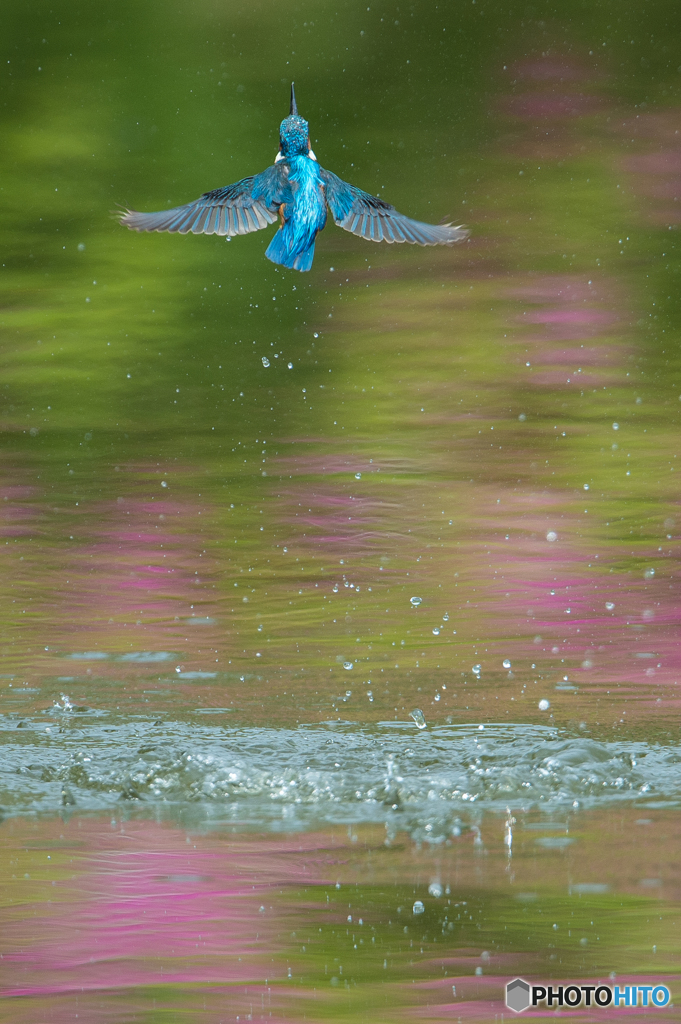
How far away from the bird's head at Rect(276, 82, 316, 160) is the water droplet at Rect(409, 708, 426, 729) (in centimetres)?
110

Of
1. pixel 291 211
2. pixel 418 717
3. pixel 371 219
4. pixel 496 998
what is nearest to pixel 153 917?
pixel 496 998

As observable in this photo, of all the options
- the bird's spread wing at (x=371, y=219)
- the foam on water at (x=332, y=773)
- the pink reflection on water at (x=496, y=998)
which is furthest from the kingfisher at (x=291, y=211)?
the pink reflection on water at (x=496, y=998)

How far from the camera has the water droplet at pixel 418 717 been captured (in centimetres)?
265

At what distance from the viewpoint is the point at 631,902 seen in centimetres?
181

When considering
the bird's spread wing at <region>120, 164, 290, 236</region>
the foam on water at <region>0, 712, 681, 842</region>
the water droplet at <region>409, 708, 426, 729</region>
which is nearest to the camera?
the foam on water at <region>0, 712, 681, 842</region>

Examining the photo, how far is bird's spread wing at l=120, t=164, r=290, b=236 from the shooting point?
2352 mm

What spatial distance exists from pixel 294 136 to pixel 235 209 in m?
0.17

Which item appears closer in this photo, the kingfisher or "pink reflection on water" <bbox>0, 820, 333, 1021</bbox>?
"pink reflection on water" <bbox>0, 820, 333, 1021</bbox>

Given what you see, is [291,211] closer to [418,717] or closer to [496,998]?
[418,717]

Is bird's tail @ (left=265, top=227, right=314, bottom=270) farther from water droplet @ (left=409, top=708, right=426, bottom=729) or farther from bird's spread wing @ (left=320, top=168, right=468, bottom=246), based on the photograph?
water droplet @ (left=409, top=708, right=426, bottom=729)

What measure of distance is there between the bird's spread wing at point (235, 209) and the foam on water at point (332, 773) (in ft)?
3.08

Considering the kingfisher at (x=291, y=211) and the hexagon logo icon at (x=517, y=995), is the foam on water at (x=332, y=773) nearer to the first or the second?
the hexagon logo icon at (x=517, y=995)

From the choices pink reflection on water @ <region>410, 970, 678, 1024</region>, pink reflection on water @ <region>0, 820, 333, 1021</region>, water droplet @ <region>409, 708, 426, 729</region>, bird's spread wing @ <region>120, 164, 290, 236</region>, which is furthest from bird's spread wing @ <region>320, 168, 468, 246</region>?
pink reflection on water @ <region>410, 970, 678, 1024</region>

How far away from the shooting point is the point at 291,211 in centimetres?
235
